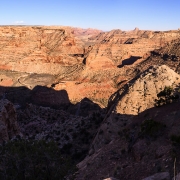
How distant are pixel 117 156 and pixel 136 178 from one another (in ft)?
8.49

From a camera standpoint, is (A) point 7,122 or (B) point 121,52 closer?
(A) point 7,122

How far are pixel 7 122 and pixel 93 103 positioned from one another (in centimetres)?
2014

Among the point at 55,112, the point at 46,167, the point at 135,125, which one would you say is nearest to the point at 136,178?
the point at 46,167

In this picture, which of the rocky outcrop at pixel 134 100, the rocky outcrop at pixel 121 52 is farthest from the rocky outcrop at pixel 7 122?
the rocky outcrop at pixel 121 52

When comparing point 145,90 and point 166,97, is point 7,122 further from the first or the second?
point 166,97

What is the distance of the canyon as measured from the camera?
13344 millimetres

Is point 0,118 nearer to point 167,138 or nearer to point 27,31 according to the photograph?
point 167,138

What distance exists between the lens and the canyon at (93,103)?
1334 centimetres

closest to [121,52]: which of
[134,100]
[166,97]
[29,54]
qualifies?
[29,54]

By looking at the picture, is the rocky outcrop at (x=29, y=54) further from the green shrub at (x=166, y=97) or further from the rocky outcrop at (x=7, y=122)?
the green shrub at (x=166, y=97)

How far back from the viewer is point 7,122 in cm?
2434

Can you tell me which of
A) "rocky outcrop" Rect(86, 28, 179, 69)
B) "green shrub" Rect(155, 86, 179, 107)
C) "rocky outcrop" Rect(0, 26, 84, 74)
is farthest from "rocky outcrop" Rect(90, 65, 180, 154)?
"rocky outcrop" Rect(0, 26, 84, 74)

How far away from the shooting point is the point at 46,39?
73.3 meters

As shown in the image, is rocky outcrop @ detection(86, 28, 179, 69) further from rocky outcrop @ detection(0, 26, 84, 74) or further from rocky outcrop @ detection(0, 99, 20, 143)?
rocky outcrop @ detection(0, 99, 20, 143)
